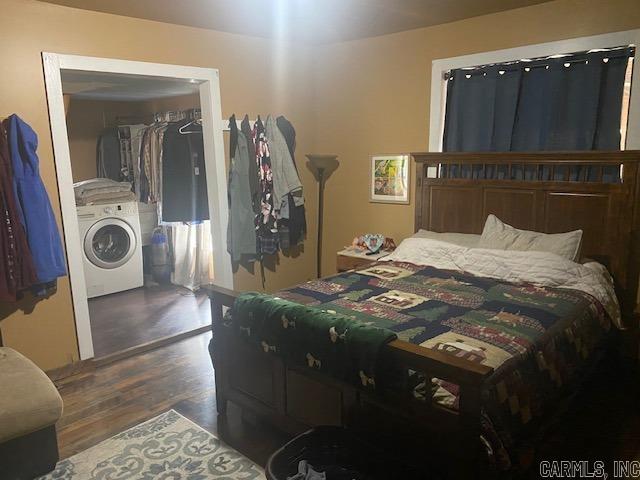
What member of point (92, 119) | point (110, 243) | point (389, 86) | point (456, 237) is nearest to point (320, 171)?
point (389, 86)

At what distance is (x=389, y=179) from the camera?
430cm

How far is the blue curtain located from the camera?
10.3 ft

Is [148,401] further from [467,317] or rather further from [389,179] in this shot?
[389,179]

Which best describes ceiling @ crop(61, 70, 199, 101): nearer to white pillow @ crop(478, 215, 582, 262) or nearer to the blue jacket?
the blue jacket

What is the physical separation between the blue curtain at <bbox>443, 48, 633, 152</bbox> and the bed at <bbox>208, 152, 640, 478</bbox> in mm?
155

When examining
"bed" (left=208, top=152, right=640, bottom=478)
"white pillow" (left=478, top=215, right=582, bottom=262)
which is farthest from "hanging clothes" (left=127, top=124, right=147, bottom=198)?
"white pillow" (left=478, top=215, right=582, bottom=262)

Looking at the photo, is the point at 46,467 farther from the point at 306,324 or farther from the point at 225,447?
the point at 306,324

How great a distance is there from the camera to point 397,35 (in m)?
4.07

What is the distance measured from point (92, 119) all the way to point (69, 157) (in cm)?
324

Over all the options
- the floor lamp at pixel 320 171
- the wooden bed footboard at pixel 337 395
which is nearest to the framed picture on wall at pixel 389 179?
the floor lamp at pixel 320 171

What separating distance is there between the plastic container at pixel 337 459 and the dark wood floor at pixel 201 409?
54 cm

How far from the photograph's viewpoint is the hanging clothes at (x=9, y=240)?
9.36ft

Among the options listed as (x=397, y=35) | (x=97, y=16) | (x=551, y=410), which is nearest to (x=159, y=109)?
(x=97, y=16)

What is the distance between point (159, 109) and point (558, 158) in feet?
15.0
